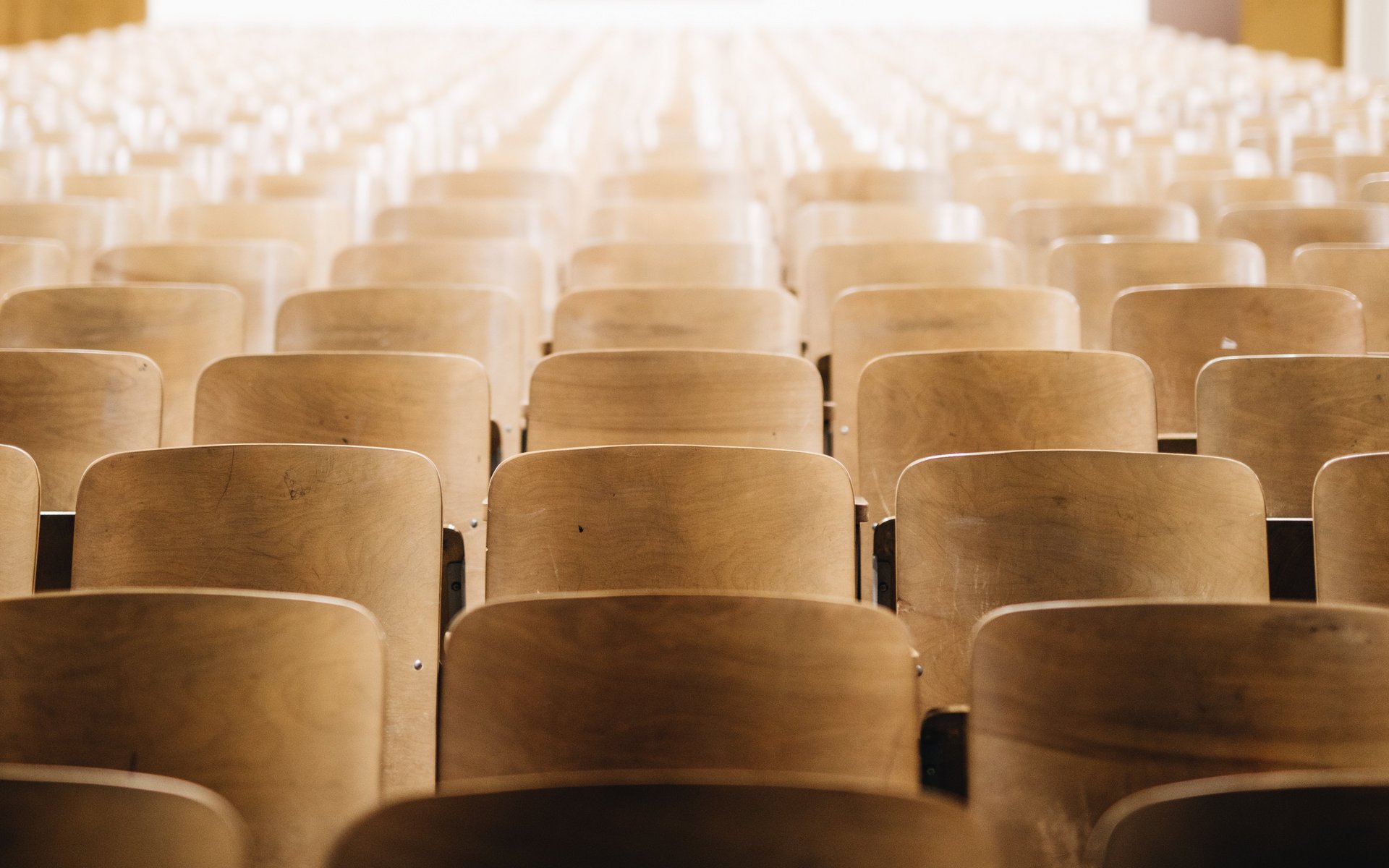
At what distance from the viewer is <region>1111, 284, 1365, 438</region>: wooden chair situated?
69.2 inches

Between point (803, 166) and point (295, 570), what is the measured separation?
264 centimetres

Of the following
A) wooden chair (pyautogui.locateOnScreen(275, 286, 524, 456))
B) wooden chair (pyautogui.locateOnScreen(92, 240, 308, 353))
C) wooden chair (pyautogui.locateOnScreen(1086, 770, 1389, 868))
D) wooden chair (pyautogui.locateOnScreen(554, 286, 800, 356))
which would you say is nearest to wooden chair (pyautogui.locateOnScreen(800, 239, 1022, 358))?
wooden chair (pyautogui.locateOnScreen(554, 286, 800, 356))

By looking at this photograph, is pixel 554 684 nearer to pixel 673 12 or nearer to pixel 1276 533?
pixel 1276 533

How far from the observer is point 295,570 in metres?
1.13

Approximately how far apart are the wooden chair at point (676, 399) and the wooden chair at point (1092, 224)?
44.4 inches

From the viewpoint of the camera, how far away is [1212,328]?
5.87 ft

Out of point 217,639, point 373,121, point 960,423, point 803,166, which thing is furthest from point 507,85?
point 217,639

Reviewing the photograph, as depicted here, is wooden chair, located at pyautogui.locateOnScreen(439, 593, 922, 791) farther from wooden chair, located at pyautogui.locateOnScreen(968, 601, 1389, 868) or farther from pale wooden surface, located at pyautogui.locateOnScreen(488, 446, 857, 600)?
pale wooden surface, located at pyautogui.locateOnScreen(488, 446, 857, 600)

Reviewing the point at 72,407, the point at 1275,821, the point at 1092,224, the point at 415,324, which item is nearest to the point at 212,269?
the point at 415,324

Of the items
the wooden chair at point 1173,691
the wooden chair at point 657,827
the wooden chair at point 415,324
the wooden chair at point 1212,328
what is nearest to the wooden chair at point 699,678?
the wooden chair at point 1173,691

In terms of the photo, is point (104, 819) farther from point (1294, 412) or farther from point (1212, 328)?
point (1212, 328)

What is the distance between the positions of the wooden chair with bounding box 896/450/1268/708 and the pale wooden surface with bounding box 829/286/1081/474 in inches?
25.1

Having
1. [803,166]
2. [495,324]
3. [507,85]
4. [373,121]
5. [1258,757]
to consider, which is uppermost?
[507,85]

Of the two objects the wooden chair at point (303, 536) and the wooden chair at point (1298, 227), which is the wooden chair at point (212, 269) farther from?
the wooden chair at point (1298, 227)
